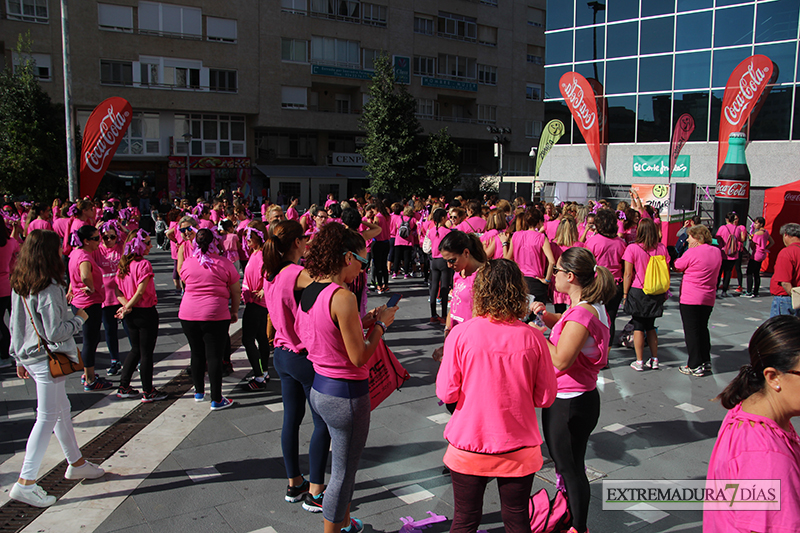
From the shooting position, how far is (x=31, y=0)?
1163 inches

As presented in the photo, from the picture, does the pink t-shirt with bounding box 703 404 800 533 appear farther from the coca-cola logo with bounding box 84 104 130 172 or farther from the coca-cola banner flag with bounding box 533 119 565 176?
the coca-cola banner flag with bounding box 533 119 565 176

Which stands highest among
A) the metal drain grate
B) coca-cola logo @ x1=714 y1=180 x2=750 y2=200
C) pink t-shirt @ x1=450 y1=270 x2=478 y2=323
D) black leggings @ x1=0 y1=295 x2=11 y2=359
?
coca-cola logo @ x1=714 y1=180 x2=750 y2=200

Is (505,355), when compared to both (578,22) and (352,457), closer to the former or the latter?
(352,457)

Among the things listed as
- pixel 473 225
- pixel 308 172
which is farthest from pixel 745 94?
pixel 308 172

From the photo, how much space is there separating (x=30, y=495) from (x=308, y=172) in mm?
34857

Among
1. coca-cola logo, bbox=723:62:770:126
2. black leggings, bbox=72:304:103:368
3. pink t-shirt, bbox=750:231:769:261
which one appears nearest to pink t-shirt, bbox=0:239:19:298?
black leggings, bbox=72:304:103:368

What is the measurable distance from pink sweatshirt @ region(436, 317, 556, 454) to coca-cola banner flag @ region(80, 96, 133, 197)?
12.6 metres

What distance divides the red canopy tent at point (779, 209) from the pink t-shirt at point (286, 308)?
14108 millimetres

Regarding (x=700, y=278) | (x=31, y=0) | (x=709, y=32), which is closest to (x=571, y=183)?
(x=709, y=32)

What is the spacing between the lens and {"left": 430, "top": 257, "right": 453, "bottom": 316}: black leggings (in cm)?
873

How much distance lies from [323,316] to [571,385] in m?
1.48

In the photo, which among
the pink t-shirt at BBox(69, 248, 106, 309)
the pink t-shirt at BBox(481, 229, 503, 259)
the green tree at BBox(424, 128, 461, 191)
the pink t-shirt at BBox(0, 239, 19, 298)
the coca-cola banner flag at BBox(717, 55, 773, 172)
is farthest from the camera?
the green tree at BBox(424, 128, 461, 191)

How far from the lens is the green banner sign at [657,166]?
79.2 ft

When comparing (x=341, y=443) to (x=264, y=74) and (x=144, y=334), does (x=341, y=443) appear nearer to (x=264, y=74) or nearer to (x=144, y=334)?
(x=144, y=334)
